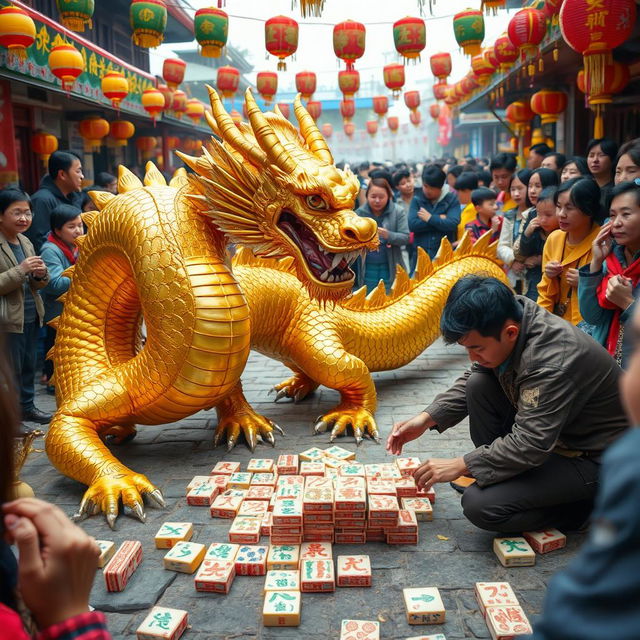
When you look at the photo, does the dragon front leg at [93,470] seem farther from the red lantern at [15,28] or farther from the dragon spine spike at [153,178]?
the red lantern at [15,28]

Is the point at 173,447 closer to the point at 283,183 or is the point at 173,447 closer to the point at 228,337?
the point at 228,337

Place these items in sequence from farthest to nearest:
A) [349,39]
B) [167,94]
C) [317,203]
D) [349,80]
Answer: [349,80] → [167,94] → [349,39] → [317,203]

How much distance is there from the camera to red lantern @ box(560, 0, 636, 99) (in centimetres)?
466

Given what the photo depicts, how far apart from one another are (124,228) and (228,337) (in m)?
0.78

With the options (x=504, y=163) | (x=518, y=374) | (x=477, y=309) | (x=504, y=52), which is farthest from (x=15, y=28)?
(x=504, y=52)

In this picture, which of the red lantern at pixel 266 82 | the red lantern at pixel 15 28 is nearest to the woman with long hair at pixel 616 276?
the red lantern at pixel 15 28

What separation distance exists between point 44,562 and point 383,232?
5.23m

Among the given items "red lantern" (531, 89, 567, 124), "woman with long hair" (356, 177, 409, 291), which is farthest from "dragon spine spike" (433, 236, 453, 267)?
"red lantern" (531, 89, 567, 124)

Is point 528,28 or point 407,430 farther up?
point 528,28

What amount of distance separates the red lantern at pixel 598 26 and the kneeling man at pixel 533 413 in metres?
3.17

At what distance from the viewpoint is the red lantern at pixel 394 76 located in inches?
554

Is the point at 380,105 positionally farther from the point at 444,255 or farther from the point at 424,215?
the point at 444,255

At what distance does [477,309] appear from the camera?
7.75 ft

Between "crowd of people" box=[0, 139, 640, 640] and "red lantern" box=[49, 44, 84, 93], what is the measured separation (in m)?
2.00
